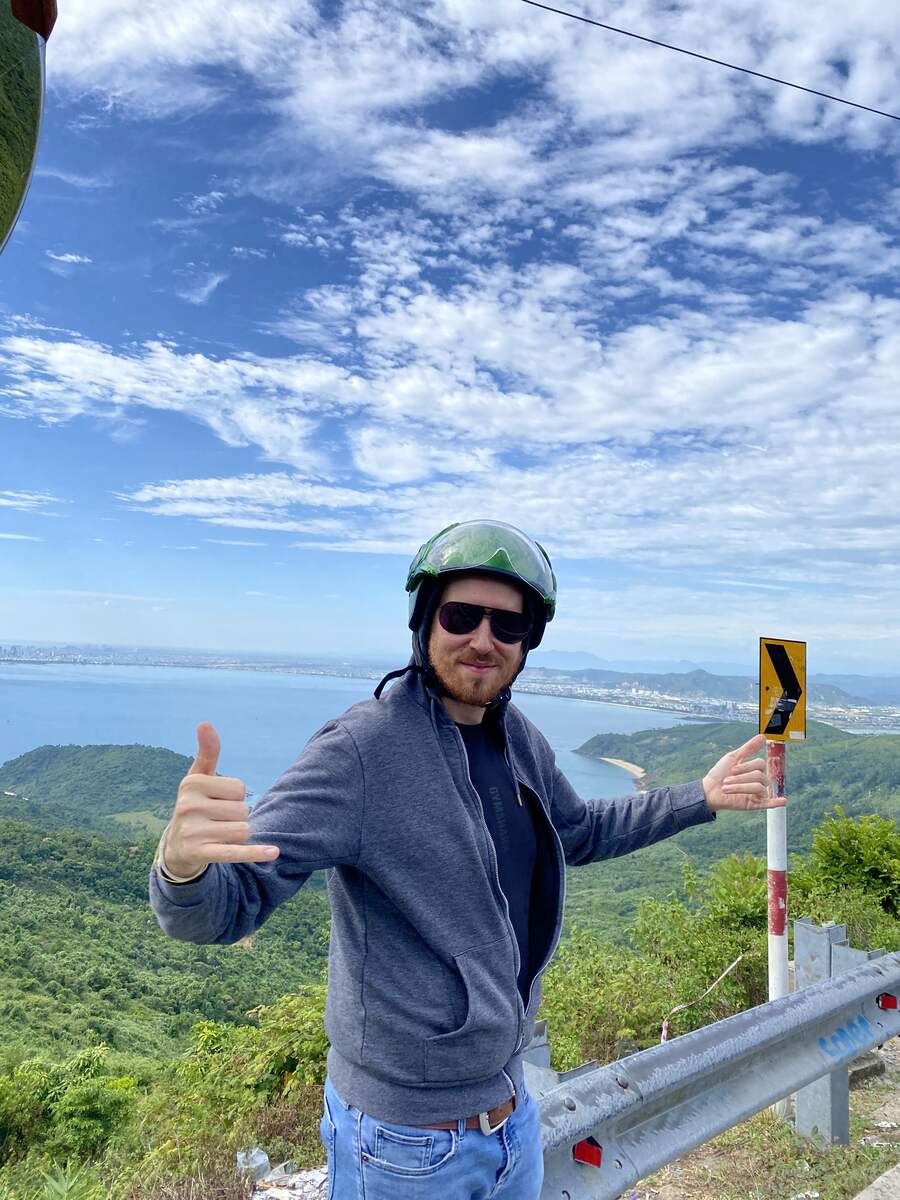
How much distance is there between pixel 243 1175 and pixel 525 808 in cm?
212

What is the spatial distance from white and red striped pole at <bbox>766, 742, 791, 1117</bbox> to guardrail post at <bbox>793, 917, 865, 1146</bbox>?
2.50 ft

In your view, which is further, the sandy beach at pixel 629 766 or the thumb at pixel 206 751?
the sandy beach at pixel 629 766

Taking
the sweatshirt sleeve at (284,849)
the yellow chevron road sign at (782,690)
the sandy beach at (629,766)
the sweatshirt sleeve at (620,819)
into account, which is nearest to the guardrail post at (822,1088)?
the yellow chevron road sign at (782,690)

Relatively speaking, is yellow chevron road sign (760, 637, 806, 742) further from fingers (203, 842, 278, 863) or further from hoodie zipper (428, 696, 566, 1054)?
fingers (203, 842, 278, 863)

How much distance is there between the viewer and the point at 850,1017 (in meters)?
3.07

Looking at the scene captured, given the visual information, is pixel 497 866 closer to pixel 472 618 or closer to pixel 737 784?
pixel 472 618

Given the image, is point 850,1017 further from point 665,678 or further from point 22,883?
point 665,678

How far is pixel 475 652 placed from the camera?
5.75 ft

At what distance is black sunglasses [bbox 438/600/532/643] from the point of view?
1782mm

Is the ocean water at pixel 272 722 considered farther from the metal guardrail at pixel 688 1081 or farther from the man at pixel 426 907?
the man at pixel 426 907

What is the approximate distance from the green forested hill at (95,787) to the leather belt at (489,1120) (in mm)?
78689

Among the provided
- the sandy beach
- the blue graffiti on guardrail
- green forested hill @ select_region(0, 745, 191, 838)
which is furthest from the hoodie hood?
green forested hill @ select_region(0, 745, 191, 838)

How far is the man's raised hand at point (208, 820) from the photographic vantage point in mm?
1171

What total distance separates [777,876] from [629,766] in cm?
7152
